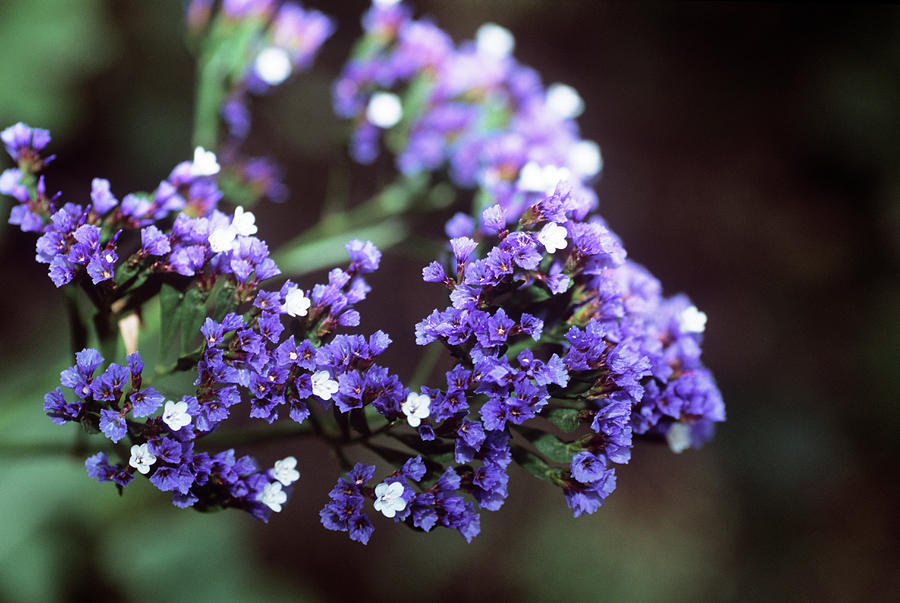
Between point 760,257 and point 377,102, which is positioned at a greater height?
point 760,257

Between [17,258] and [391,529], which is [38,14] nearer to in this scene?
[17,258]

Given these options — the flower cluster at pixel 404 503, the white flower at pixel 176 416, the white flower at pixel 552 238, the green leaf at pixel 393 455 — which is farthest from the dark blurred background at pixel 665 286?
the white flower at pixel 552 238

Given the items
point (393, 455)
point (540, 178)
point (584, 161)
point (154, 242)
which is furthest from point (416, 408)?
point (584, 161)

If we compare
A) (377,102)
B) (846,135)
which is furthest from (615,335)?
(846,135)

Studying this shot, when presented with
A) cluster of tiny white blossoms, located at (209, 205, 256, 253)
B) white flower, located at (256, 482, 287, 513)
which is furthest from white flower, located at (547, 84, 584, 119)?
white flower, located at (256, 482, 287, 513)

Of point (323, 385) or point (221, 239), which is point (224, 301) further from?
point (323, 385)

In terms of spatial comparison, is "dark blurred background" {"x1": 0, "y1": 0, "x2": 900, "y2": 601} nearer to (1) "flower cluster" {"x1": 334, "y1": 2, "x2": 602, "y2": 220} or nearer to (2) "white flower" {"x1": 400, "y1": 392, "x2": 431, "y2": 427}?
(1) "flower cluster" {"x1": 334, "y1": 2, "x2": 602, "y2": 220}

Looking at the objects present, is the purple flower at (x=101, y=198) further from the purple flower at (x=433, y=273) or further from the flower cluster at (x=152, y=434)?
the purple flower at (x=433, y=273)
